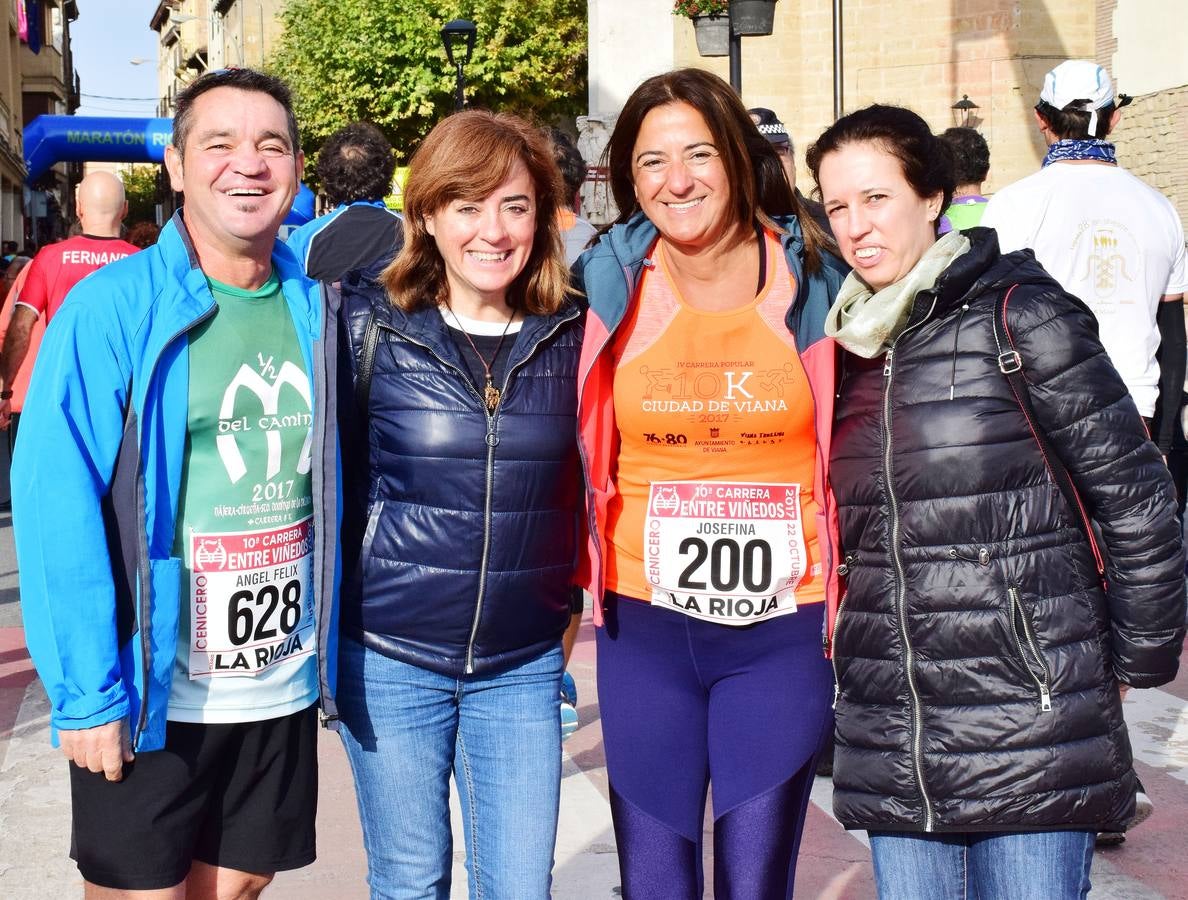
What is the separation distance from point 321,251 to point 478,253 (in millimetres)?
2618

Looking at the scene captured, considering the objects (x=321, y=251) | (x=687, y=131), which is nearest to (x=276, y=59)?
(x=321, y=251)

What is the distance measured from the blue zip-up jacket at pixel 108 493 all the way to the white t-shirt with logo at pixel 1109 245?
9.62 feet

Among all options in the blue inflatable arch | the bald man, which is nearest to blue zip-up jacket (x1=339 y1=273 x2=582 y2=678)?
the bald man

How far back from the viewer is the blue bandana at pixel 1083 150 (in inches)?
181

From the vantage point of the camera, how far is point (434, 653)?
293 centimetres

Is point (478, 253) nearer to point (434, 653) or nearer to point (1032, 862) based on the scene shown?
point (434, 653)

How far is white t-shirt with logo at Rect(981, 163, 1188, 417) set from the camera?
4559 mm

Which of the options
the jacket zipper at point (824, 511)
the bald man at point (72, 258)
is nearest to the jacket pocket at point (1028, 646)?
the jacket zipper at point (824, 511)

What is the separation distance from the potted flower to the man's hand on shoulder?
9.53 meters

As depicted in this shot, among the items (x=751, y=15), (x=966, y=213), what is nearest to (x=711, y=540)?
(x=966, y=213)

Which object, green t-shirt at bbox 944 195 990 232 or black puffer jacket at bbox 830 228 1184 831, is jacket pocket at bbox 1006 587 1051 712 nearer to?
black puffer jacket at bbox 830 228 1184 831

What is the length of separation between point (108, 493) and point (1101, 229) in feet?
10.8

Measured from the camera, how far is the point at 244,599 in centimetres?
273

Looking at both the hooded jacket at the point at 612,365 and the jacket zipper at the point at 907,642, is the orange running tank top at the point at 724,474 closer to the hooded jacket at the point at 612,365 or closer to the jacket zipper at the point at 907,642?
the hooded jacket at the point at 612,365
